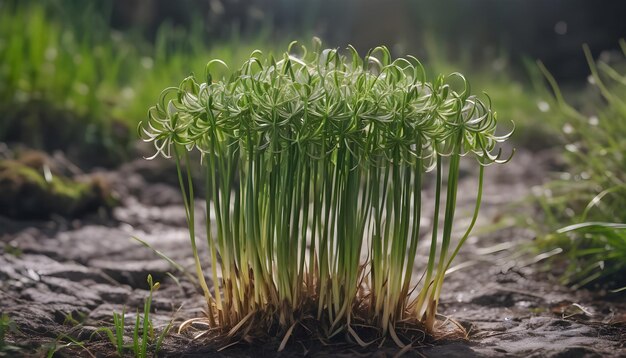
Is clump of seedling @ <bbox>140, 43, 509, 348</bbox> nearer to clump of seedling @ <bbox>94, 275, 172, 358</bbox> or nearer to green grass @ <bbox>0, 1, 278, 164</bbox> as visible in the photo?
clump of seedling @ <bbox>94, 275, 172, 358</bbox>

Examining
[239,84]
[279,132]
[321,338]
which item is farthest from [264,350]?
[239,84]

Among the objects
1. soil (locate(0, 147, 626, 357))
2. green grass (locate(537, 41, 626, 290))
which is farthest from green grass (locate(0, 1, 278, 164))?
green grass (locate(537, 41, 626, 290))

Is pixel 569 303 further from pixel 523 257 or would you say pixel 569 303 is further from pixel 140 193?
pixel 140 193

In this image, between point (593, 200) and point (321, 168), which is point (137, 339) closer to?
point (321, 168)

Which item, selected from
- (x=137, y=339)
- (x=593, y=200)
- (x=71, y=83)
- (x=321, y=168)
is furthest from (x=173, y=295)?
(x=71, y=83)

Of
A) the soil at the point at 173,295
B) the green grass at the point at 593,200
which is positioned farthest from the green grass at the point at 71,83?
the green grass at the point at 593,200

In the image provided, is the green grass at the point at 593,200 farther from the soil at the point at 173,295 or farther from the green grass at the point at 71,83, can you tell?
the green grass at the point at 71,83
